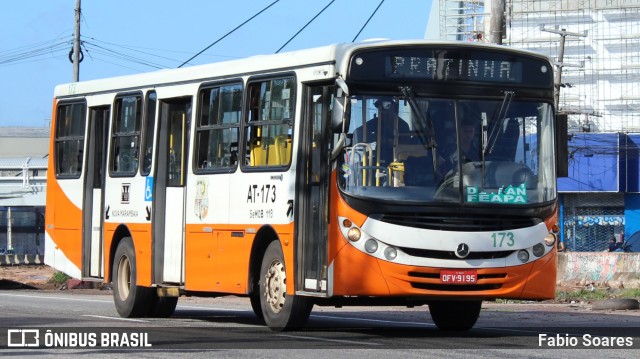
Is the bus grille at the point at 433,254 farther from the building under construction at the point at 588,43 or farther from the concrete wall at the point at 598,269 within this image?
the building under construction at the point at 588,43

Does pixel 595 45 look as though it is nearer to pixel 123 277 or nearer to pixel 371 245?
pixel 123 277

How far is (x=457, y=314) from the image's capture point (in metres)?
16.0

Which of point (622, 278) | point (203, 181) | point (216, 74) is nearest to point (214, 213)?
point (203, 181)

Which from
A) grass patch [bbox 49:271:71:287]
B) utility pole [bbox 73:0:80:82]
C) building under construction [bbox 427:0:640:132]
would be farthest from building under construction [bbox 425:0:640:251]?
grass patch [bbox 49:271:71:287]

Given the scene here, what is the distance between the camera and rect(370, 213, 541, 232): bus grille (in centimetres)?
1376

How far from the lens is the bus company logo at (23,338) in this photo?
41.8 ft

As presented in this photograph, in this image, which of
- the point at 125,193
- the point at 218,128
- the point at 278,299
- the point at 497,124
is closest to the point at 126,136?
the point at 125,193

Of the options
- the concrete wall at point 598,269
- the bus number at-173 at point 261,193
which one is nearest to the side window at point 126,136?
the bus number at-173 at point 261,193

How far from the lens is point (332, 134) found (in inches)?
557

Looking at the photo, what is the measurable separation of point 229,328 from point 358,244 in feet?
9.74

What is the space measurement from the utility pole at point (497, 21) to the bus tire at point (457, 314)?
7.19 metres

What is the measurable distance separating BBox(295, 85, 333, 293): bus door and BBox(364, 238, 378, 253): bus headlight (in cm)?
52

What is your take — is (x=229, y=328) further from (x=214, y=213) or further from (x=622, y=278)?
(x=622, y=278)

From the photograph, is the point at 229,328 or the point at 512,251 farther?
the point at 229,328
